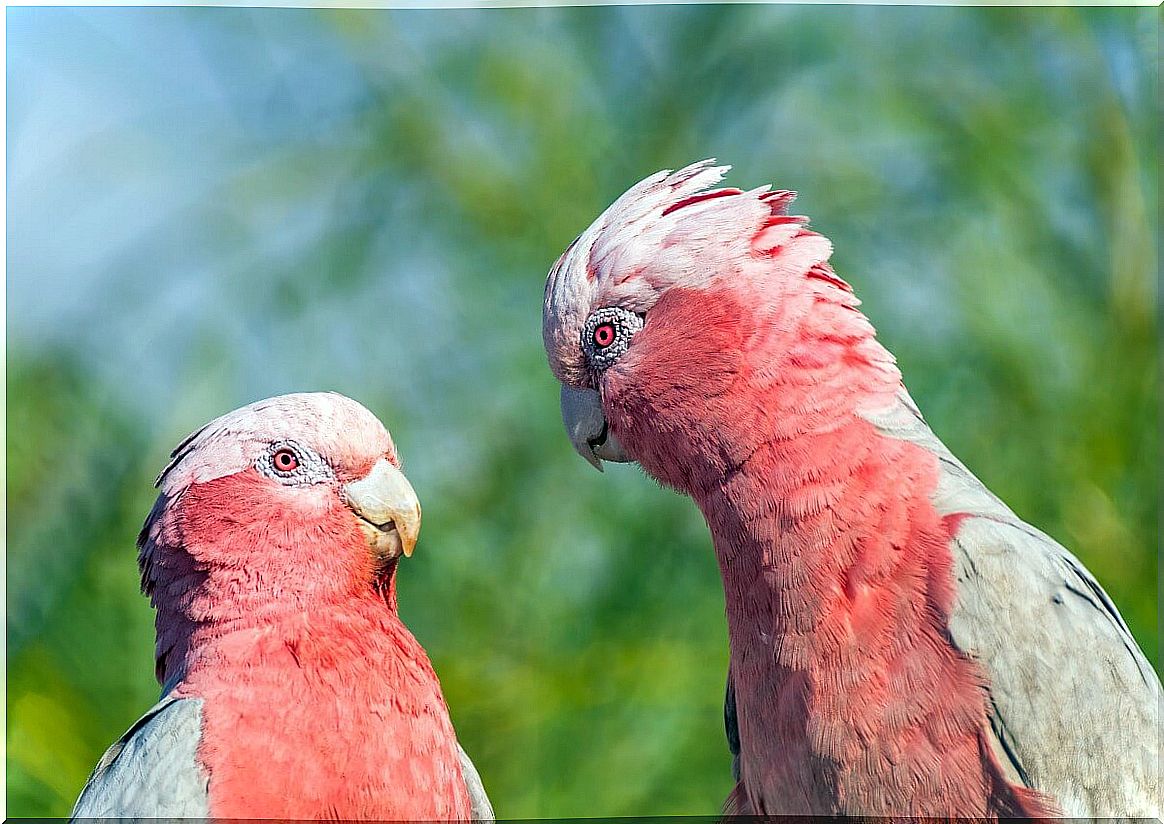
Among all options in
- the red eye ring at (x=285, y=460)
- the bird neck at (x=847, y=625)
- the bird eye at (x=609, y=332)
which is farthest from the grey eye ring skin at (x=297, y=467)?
the bird neck at (x=847, y=625)

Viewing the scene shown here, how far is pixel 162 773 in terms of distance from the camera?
1979 mm

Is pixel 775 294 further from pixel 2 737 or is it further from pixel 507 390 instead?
pixel 2 737

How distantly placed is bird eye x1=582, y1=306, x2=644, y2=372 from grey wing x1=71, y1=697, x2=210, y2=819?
97 cm

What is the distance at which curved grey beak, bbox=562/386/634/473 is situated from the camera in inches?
90.7

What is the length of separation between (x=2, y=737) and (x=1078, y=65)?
3.02 metres

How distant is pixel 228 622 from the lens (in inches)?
82.7

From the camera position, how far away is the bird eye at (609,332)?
2.22 metres

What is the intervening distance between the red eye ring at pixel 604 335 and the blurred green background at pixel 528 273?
676 millimetres

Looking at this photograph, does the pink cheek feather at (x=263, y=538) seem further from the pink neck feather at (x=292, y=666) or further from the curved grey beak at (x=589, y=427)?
the curved grey beak at (x=589, y=427)

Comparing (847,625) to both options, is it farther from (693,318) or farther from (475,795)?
(475,795)

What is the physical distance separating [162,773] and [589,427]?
995 mm

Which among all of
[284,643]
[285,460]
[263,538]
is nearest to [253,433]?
[285,460]

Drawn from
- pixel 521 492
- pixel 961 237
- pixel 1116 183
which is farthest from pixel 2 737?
pixel 1116 183

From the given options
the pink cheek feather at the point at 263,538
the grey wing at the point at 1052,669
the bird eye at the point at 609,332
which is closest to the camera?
the grey wing at the point at 1052,669
